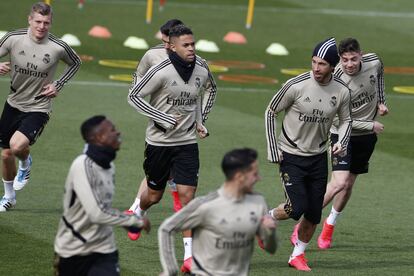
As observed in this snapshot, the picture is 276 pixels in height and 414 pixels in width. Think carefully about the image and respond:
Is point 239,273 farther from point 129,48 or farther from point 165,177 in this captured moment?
point 129,48

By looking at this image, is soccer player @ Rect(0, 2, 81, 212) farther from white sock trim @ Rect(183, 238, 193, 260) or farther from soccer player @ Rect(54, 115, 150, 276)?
soccer player @ Rect(54, 115, 150, 276)

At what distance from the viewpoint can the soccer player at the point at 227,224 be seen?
10.8 m

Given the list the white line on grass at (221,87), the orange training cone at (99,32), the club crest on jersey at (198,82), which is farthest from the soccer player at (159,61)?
the orange training cone at (99,32)

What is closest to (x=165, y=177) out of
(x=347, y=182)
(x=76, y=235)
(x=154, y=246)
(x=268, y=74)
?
(x=154, y=246)

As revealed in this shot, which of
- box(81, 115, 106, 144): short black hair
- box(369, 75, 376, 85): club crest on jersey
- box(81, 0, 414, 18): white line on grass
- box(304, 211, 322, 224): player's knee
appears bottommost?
box(81, 0, 414, 18): white line on grass

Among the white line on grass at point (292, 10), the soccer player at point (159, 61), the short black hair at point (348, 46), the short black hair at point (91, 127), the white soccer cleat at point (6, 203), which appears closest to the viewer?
the short black hair at point (91, 127)

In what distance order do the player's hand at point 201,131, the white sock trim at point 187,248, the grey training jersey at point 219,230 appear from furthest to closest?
the player's hand at point 201,131 → the white sock trim at point 187,248 → the grey training jersey at point 219,230

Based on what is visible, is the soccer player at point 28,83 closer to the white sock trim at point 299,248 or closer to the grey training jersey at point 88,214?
the white sock trim at point 299,248

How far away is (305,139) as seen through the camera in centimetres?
1505

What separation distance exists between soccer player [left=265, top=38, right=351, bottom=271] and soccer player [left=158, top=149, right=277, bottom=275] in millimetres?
3883

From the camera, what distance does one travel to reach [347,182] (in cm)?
1688

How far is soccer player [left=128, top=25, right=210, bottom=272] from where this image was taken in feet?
49.6

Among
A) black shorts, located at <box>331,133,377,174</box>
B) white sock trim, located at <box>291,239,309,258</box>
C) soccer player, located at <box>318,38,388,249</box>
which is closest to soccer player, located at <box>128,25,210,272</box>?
white sock trim, located at <box>291,239,309,258</box>

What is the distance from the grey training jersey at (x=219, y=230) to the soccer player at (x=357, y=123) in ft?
17.9
